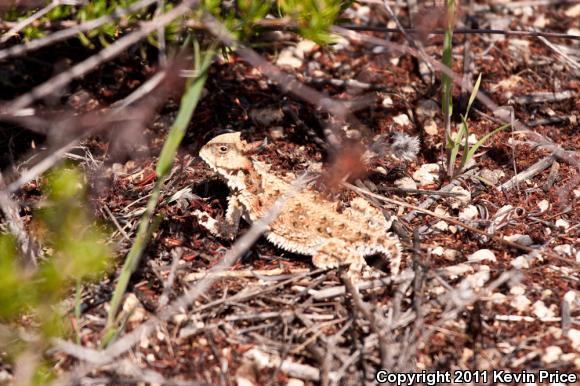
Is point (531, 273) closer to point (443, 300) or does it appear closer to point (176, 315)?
point (443, 300)

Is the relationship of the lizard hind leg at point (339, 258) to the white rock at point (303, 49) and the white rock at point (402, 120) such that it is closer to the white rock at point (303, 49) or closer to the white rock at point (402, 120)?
the white rock at point (402, 120)

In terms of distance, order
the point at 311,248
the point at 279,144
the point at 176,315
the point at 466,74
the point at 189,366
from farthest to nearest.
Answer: the point at 466,74 < the point at 279,144 < the point at 311,248 < the point at 176,315 < the point at 189,366

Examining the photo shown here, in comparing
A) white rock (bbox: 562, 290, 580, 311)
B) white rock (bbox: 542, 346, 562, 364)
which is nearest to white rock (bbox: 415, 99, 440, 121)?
white rock (bbox: 562, 290, 580, 311)

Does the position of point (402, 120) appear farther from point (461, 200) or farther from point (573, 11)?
point (573, 11)

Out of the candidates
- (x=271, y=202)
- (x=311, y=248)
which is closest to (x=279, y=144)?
(x=271, y=202)

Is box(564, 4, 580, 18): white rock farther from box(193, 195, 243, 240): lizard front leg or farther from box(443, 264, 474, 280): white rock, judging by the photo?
box(193, 195, 243, 240): lizard front leg

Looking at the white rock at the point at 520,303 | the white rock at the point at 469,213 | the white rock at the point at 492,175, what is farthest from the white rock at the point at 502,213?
the white rock at the point at 520,303
